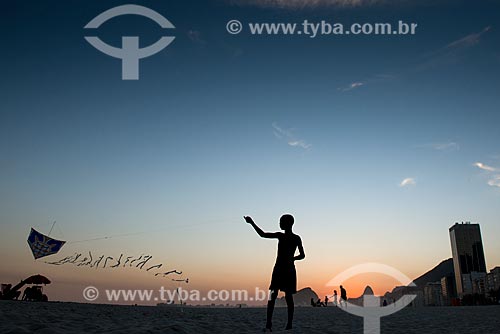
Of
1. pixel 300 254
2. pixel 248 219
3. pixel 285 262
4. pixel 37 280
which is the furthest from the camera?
pixel 37 280

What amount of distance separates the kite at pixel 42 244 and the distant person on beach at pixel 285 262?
92.9 feet

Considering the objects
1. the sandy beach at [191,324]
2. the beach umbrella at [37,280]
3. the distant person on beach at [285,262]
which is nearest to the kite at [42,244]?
the beach umbrella at [37,280]

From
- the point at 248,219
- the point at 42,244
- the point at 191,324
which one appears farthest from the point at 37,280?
the point at 248,219

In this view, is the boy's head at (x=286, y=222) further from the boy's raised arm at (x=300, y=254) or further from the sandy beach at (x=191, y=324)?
the sandy beach at (x=191, y=324)

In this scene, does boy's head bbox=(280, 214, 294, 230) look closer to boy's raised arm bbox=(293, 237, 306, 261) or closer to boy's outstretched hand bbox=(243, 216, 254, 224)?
boy's raised arm bbox=(293, 237, 306, 261)

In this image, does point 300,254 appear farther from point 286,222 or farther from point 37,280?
point 37,280

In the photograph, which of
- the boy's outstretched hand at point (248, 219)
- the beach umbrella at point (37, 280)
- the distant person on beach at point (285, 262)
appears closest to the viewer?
the boy's outstretched hand at point (248, 219)

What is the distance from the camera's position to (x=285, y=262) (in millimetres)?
7629

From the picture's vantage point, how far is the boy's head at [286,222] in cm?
783

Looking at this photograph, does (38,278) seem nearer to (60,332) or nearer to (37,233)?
(37,233)

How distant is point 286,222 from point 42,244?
2948cm

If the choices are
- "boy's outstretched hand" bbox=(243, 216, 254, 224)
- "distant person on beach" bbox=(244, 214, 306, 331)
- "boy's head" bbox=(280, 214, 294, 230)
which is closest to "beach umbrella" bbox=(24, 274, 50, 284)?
"distant person on beach" bbox=(244, 214, 306, 331)

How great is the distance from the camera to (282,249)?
769cm

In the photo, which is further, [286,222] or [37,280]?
[37,280]
